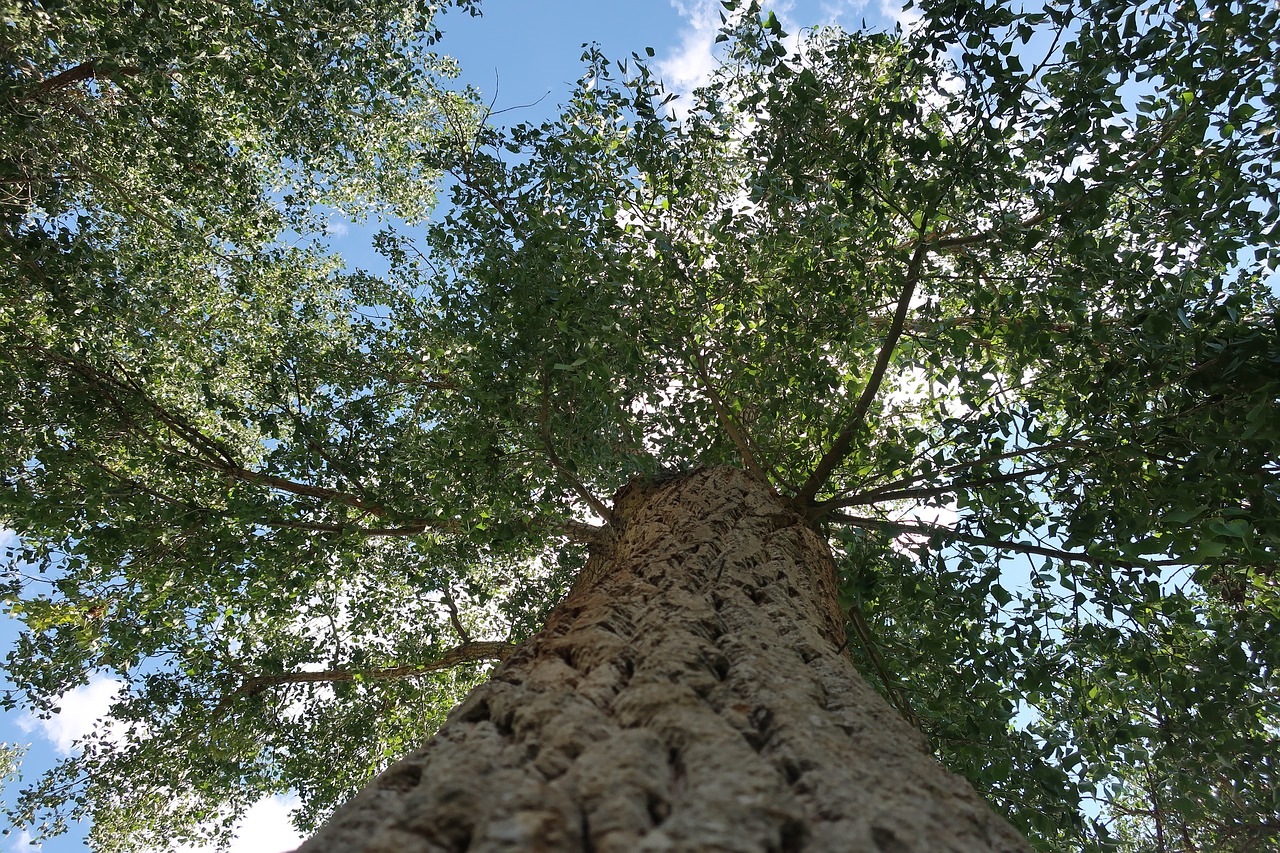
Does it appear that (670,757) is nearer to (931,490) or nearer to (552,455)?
(931,490)

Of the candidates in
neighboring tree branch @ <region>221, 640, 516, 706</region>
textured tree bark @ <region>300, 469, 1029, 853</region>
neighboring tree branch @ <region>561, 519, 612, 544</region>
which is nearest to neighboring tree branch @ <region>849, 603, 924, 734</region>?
textured tree bark @ <region>300, 469, 1029, 853</region>

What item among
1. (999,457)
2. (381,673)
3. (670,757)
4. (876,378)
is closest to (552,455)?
(876,378)

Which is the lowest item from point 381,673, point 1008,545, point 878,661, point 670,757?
point 670,757

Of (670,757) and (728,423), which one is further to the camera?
(728,423)

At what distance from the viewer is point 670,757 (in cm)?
161

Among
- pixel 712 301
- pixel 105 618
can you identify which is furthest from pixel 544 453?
pixel 105 618

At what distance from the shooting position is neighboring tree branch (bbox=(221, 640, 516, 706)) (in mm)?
7617

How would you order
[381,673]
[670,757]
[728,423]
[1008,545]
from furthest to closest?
[381,673]
[728,423]
[1008,545]
[670,757]

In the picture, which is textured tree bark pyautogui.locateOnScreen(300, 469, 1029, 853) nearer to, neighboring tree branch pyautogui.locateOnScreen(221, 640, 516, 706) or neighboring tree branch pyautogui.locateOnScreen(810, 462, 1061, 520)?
neighboring tree branch pyautogui.locateOnScreen(810, 462, 1061, 520)

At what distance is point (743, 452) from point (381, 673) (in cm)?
513

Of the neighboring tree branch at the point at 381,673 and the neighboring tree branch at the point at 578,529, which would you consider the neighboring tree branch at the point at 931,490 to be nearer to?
the neighboring tree branch at the point at 578,529

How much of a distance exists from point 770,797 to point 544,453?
5.08m

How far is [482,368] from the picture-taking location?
5961 mm

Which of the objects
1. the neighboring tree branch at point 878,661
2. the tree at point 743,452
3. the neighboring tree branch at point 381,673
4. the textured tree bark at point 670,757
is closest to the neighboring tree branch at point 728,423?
the tree at point 743,452
